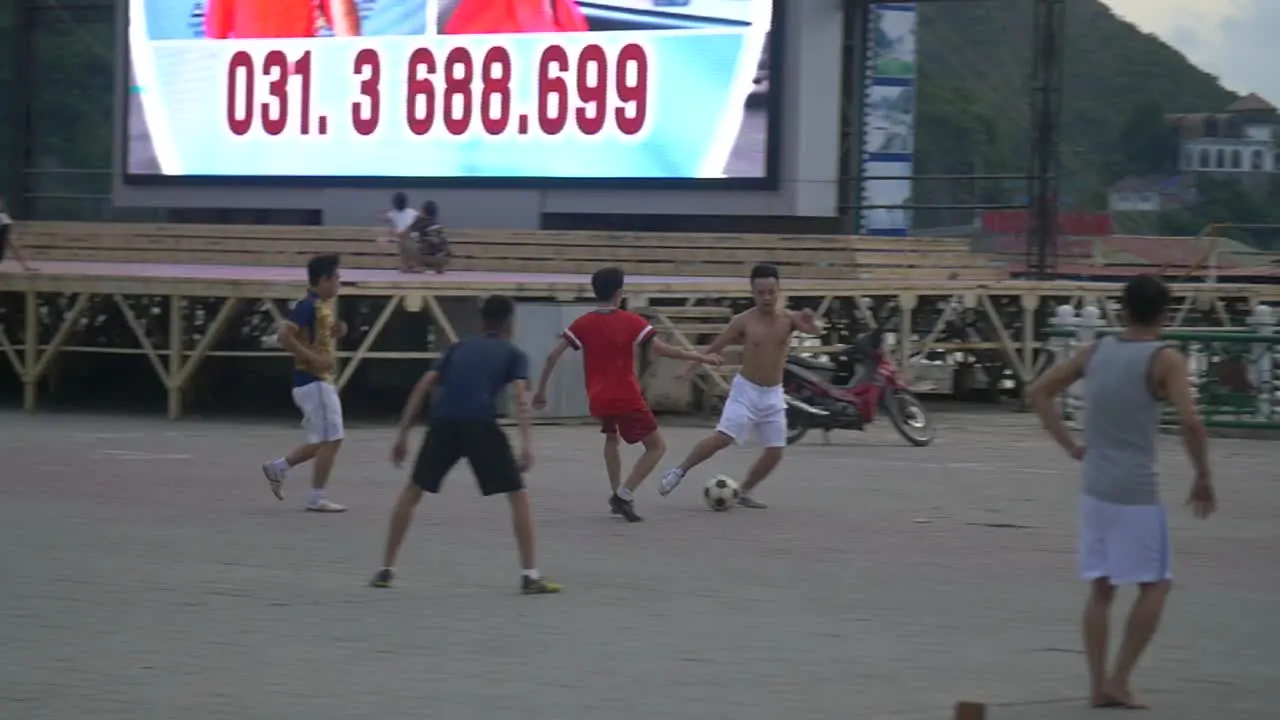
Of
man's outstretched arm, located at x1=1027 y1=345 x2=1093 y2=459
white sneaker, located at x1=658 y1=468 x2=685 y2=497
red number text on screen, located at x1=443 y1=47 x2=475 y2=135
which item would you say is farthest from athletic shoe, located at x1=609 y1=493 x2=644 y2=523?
red number text on screen, located at x1=443 y1=47 x2=475 y2=135

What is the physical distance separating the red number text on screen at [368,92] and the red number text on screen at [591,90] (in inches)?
141

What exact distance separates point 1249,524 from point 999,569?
313 centimetres

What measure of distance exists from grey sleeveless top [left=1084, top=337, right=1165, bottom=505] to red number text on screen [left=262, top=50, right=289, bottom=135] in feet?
81.2

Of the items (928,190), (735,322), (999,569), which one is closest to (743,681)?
(999,569)

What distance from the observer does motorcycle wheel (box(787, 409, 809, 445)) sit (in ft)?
59.3

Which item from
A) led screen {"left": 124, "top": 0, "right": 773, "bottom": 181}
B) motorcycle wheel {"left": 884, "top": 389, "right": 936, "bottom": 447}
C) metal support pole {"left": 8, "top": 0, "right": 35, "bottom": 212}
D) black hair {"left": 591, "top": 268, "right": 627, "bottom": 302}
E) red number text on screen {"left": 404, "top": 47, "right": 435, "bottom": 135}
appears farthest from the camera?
metal support pole {"left": 8, "top": 0, "right": 35, "bottom": 212}

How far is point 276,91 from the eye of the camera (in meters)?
30.3

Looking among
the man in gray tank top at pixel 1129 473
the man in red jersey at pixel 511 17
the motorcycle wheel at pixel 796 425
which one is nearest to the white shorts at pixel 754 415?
the motorcycle wheel at pixel 796 425

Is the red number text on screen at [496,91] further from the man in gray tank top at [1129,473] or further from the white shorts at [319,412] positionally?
the man in gray tank top at [1129,473]

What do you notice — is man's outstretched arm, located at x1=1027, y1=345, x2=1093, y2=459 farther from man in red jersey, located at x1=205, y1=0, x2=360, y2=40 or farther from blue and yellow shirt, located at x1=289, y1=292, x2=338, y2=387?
man in red jersey, located at x1=205, y1=0, x2=360, y2=40

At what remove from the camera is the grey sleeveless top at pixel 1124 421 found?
6961mm

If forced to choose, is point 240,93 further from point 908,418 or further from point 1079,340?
point 908,418

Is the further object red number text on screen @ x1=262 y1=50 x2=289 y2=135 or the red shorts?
red number text on screen @ x1=262 y1=50 x2=289 y2=135

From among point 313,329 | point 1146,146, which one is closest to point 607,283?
point 313,329
